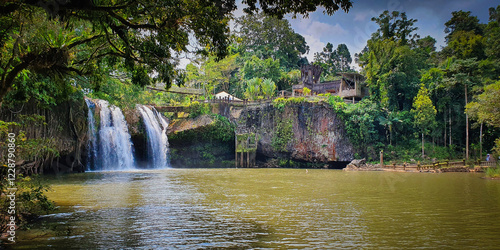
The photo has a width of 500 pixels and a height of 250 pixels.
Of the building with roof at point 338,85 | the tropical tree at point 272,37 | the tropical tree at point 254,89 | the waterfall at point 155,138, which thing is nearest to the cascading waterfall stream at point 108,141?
the waterfall at point 155,138

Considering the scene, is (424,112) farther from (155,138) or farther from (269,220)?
(269,220)

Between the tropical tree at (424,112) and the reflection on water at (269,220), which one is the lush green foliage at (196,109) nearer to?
the tropical tree at (424,112)

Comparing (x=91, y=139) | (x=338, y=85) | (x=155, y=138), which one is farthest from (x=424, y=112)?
(x=91, y=139)

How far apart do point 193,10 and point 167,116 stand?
2773 centimetres

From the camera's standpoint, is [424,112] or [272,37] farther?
[272,37]

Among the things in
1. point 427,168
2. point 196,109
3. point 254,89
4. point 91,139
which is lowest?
point 427,168

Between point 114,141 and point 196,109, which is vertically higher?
point 196,109

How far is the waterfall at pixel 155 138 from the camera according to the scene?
29.1 metres

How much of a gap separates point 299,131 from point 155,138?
13.2 m

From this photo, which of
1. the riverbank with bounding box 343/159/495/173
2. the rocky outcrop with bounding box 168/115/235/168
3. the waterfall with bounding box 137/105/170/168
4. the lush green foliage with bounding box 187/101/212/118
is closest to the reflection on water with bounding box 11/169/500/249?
the riverbank with bounding box 343/159/495/173

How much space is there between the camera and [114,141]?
2602cm

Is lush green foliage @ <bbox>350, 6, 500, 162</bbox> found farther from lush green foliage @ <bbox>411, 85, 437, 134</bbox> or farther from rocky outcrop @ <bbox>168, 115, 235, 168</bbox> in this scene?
rocky outcrop @ <bbox>168, 115, 235, 168</bbox>

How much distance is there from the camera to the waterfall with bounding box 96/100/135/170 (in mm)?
25516

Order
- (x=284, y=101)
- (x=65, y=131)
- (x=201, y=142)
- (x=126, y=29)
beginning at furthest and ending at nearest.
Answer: (x=284, y=101)
(x=201, y=142)
(x=65, y=131)
(x=126, y=29)
